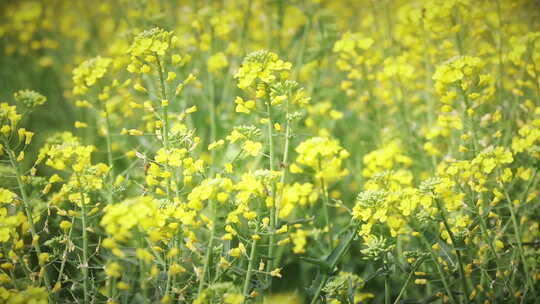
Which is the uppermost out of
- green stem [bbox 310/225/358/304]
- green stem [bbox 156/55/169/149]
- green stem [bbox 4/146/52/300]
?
green stem [bbox 156/55/169/149]

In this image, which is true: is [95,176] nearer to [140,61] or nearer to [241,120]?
[140,61]

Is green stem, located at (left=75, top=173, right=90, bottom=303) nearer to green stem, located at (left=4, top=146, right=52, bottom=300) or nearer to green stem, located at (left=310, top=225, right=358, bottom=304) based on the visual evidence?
green stem, located at (left=4, top=146, right=52, bottom=300)

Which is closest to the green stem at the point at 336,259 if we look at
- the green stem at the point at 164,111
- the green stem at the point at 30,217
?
the green stem at the point at 164,111

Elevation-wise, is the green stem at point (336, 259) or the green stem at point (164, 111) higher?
the green stem at point (164, 111)

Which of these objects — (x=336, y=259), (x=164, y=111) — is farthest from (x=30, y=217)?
(x=336, y=259)

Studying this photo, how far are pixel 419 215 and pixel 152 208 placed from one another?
47.7 inches

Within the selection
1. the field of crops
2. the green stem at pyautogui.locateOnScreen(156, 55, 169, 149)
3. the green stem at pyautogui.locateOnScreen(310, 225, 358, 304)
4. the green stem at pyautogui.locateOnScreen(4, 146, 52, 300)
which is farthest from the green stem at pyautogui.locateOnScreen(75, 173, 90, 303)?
the green stem at pyautogui.locateOnScreen(310, 225, 358, 304)

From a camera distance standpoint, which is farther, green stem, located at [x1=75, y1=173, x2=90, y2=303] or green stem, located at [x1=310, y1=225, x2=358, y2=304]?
green stem, located at [x1=310, y1=225, x2=358, y2=304]

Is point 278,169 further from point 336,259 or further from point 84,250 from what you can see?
point 84,250

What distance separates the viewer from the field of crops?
6.88 feet

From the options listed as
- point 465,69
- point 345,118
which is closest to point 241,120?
point 345,118

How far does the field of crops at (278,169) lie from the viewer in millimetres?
2098

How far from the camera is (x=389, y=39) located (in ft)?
11.6

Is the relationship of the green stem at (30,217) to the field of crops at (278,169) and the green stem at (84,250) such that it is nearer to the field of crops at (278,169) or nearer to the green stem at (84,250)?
the field of crops at (278,169)
